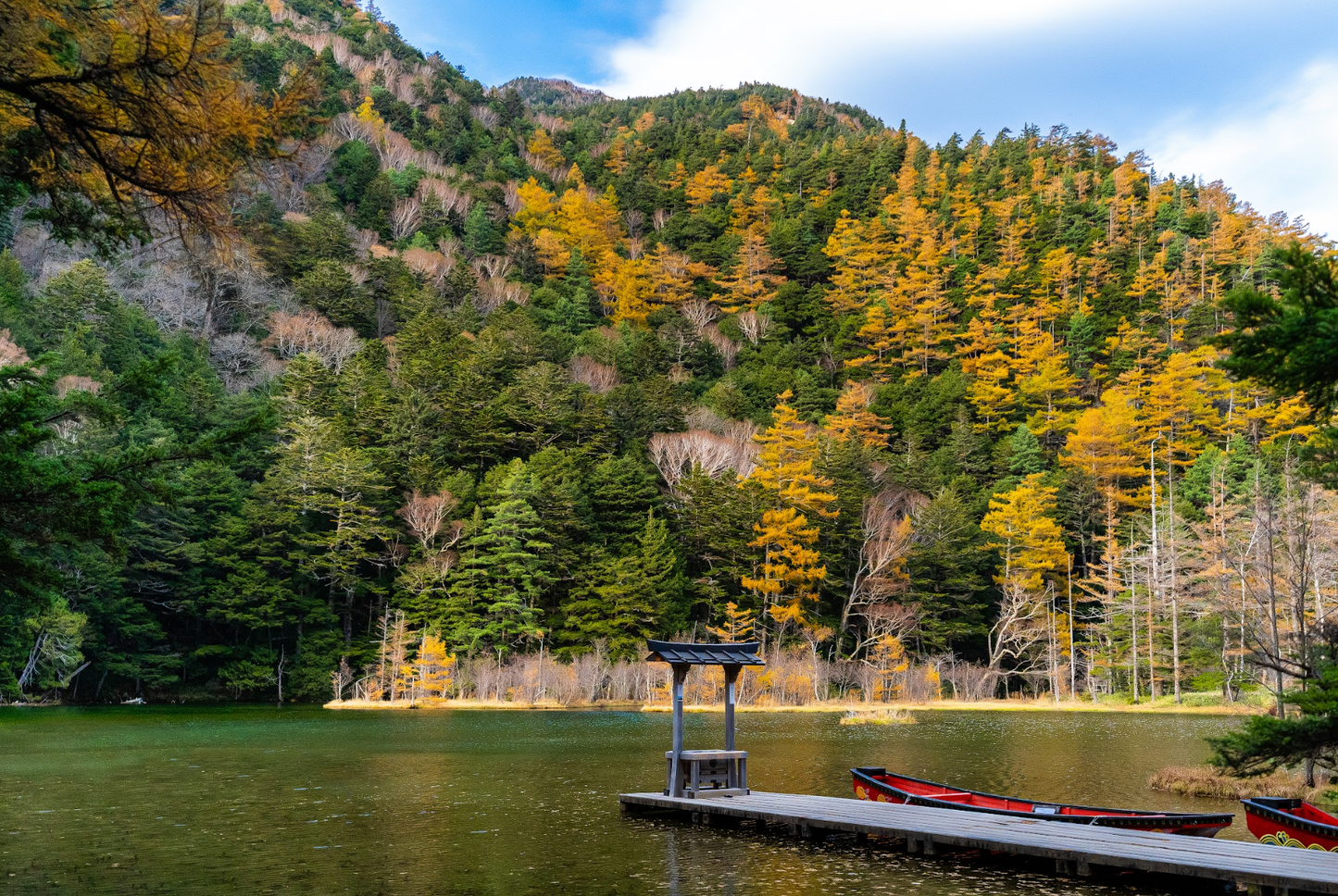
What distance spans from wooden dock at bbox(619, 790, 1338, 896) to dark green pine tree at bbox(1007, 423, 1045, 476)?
3916cm

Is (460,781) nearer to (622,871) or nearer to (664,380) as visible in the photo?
(622,871)

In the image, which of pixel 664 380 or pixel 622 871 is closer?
pixel 622 871

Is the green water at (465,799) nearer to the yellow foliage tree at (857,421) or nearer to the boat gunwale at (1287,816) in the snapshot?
the boat gunwale at (1287,816)

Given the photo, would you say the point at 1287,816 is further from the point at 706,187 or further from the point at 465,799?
the point at 706,187

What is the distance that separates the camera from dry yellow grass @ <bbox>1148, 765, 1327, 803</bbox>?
14945 mm

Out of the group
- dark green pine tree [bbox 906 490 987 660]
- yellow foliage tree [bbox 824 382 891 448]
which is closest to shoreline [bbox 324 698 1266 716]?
dark green pine tree [bbox 906 490 987 660]

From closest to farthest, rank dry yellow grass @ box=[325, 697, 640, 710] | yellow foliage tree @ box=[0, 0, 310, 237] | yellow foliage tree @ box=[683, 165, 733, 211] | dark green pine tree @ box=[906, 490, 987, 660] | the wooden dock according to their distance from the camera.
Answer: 1. yellow foliage tree @ box=[0, 0, 310, 237]
2. the wooden dock
3. dry yellow grass @ box=[325, 697, 640, 710]
4. dark green pine tree @ box=[906, 490, 987, 660]
5. yellow foliage tree @ box=[683, 165, 733, 211]

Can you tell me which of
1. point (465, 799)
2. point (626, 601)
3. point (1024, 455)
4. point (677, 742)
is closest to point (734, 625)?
point (626, 601)

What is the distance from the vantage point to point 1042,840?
9.60m

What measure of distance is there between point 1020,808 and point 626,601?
27768 mm

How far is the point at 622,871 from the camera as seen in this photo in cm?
952

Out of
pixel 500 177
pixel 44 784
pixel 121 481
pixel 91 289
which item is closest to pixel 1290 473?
pixel 121 481

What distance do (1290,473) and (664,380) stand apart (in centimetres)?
3379

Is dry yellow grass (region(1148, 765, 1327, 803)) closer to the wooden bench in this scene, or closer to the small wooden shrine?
the wooden bench
